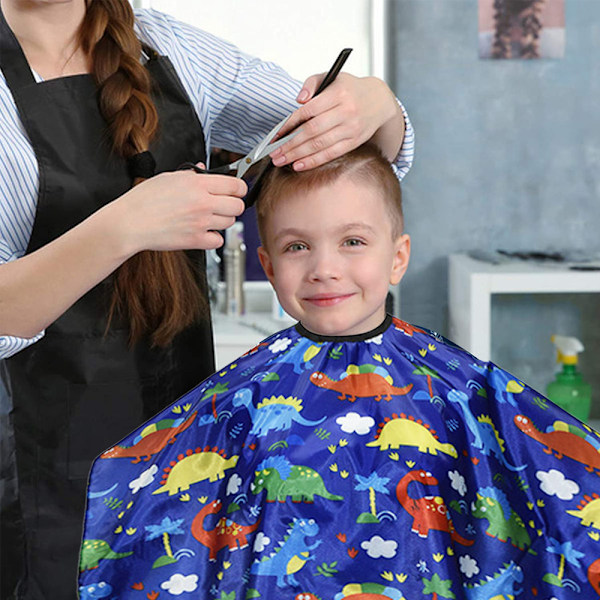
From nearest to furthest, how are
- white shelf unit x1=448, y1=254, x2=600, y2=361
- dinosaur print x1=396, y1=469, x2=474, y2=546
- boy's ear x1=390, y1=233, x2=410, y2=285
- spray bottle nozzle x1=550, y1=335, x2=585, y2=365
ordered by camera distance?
dinosaur print x1=396, y1=469, x2=474, y2=546
boy's ear x1=390, y1=233, x2=410, y2=285
white shelf unit x1=448, y1=254, x2=600, y2=361
spray bottle nozzle x1=550, y1=335, x2=585, y2=365

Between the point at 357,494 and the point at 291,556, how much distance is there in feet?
0.38

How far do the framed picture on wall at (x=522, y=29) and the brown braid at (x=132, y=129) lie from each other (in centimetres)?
181

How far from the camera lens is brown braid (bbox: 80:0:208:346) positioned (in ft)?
4.21

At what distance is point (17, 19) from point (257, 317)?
1.63 meters

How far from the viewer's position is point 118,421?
1364mm

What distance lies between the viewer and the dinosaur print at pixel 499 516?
40.8 inches

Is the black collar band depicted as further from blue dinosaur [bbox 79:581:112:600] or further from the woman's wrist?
blue dinosaur [bbox 79:581:112:600]

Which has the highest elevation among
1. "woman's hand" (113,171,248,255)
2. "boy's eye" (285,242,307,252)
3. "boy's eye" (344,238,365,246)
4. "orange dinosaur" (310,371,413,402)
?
"woman's hand" (113,171,248,255)

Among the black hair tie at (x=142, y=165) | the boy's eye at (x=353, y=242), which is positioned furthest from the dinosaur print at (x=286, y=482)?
the black hair tie at (x=142, y=165)

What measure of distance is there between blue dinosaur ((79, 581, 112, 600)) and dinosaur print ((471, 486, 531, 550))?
48 centimetres

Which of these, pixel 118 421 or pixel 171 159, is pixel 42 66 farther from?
pixel 118 421

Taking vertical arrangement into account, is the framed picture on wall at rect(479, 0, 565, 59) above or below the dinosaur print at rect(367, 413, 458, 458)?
above

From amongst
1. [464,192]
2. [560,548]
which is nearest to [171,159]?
[560,548]

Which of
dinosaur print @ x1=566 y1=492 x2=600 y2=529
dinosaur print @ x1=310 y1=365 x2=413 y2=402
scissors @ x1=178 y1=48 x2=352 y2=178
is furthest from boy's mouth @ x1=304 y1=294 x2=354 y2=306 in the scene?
dinosaur print @ x1=566 y1=492 x2=600 y2=529
